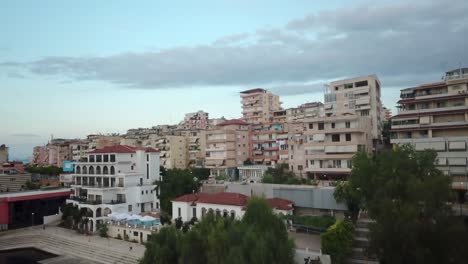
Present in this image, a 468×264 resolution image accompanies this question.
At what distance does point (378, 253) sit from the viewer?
19.8m

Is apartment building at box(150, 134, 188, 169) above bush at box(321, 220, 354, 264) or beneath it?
above

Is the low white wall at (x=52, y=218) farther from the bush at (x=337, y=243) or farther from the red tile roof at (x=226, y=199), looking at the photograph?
the bush at (x=337, y=243)

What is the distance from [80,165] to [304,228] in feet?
96.4

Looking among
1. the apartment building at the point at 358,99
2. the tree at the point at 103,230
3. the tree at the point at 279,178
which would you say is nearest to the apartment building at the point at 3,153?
the tree at the point at 103,230

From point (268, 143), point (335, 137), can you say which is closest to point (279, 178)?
point (335, 137)

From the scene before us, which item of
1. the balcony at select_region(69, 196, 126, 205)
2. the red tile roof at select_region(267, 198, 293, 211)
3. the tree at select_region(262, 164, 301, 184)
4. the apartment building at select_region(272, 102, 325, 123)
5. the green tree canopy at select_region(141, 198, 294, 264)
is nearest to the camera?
the green tree canopy at select_region(141, 198, 294, 264)

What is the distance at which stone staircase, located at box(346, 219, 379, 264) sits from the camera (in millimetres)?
22188

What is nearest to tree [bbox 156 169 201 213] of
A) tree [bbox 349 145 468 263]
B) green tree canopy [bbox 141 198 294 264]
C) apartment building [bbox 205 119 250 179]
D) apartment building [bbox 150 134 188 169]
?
green tree canopy [bbox 141 198 294 264]

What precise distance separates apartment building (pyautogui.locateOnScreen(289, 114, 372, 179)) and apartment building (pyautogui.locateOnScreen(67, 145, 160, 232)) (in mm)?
17512

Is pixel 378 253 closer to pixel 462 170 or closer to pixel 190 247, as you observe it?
pixel 190 247

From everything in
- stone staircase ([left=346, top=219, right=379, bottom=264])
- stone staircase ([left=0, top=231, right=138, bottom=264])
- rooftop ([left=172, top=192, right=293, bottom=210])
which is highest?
rooftop ([left=172, top=192, right=293, bottom=210])

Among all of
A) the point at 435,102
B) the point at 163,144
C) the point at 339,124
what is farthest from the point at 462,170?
the point at 163,144

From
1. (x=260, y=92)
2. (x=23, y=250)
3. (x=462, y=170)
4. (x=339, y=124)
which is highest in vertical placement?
(x=260, y=92)

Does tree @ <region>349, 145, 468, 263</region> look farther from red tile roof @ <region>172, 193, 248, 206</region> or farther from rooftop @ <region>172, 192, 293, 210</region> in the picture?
red tile roof @ <region>172, 193, 248, 206</region>
